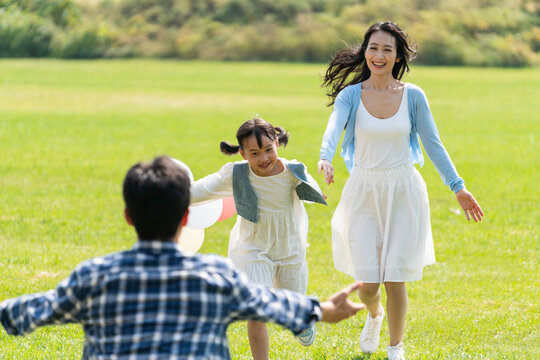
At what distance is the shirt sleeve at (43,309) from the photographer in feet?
9.07

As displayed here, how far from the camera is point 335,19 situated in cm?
4609

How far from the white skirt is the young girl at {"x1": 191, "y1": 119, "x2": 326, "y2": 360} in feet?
1.36

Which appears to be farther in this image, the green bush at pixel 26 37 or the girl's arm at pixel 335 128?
the green bush at pixel 26 37

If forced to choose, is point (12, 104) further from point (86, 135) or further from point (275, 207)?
point (275, 207)

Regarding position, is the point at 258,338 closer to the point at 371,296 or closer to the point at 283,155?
the point at 371,296

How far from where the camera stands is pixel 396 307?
5254 mm

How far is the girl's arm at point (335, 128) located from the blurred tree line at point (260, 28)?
35.0 m

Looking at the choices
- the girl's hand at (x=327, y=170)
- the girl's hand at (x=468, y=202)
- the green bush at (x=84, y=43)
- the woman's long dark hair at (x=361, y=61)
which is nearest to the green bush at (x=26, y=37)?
the green bush at (x=84, y=43)

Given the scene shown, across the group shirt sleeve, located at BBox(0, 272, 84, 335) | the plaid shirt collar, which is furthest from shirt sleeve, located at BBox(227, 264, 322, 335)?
shirt sleeve, located at BBox(0, 272, 84, 335)

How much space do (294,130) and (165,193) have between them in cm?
1596

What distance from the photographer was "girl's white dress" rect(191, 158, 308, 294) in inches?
190

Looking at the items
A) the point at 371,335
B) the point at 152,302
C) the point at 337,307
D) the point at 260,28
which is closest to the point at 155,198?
the point at 152,302

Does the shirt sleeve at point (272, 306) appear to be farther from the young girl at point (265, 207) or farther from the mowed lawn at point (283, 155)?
the mowed lawn at point (283, 155)

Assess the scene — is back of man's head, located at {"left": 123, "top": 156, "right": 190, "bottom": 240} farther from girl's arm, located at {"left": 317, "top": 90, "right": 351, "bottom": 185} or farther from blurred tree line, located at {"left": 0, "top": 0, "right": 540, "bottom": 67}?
blurred tree line, located at {"left": 0, "top": 0, "right": 540, "bottom": 67}
